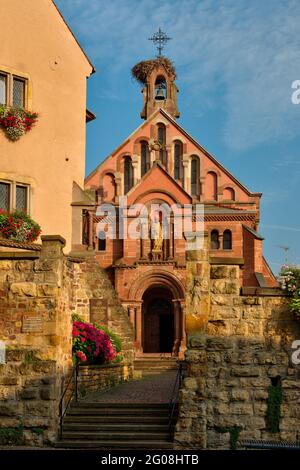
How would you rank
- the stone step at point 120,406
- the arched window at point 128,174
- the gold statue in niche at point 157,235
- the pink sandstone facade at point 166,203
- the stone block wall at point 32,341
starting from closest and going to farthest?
the stone block wall at point 32,341, the stone step at point 120,406, the pink sandstone facade at point 166,203, the gold statue in niche at point 157,235, the arched window at point 128,174

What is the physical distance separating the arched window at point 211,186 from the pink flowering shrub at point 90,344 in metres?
25.3

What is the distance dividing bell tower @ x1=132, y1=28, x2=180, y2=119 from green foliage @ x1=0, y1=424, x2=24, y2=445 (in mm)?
38833

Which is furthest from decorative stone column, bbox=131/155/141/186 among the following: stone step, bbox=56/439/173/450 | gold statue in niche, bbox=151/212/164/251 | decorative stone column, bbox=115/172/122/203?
stone step, bbox=56/439/173/450

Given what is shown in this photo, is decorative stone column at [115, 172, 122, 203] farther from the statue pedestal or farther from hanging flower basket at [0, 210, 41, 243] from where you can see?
hanging flower basket at [0, 210, 41, 243]

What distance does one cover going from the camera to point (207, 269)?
13.5m

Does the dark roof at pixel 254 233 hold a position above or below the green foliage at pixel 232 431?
above

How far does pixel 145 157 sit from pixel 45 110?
2491 centimetres

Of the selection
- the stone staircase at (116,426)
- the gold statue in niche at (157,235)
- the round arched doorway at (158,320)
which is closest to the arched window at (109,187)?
the gold statue in niche at (157,235)

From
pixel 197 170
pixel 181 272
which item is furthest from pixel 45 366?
pixel 197 170

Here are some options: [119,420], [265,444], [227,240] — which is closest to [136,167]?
[227,240]

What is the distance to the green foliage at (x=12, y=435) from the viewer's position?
1317cm

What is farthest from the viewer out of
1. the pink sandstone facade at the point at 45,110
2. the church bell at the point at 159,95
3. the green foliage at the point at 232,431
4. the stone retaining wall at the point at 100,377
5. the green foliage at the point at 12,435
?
the church bell at the point at 159,95

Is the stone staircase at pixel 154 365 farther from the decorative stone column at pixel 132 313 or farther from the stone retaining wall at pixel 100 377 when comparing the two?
the stone retaining wall at pixel 100 377
